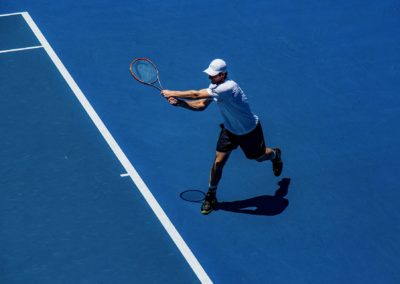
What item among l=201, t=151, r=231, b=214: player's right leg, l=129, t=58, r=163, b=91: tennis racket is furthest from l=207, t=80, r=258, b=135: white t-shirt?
l=129, t=58, r=163, b=91: tennis racket

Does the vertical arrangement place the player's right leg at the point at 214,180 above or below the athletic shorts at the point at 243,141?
below

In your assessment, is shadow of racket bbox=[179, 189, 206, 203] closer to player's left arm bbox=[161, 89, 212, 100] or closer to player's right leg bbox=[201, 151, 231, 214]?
player's right leg bbox=[201, 151, 231, 214]

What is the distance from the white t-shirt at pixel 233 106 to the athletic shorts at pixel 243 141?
7cm

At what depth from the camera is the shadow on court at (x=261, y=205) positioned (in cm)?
959

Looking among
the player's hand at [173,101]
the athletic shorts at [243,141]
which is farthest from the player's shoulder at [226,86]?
the athletic shorts at [243,141]

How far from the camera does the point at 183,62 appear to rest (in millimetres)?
13141

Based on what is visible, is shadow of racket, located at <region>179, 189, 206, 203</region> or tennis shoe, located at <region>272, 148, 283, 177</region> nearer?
shadow of racket, located at <region>179, 189, 206, 203</region>

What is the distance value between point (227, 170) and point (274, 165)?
735 mm

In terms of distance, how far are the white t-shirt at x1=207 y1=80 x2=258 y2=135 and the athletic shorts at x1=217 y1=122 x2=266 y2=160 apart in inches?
2.7

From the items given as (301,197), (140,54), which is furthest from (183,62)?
(301,197)

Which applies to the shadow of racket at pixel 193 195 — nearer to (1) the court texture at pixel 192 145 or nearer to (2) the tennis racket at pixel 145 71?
(1) the court texture at pixel 192 145

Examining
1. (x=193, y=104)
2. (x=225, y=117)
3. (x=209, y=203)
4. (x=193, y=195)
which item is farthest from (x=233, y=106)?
(x=193, y=195)

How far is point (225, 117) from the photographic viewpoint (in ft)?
30.3

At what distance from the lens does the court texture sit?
8758 mm
